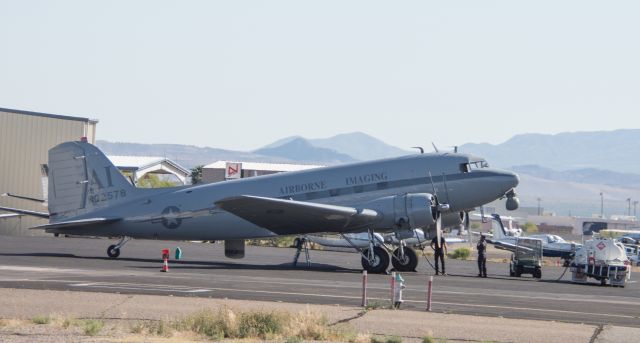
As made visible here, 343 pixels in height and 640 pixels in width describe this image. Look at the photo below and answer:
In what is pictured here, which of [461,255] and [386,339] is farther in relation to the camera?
[461,255]

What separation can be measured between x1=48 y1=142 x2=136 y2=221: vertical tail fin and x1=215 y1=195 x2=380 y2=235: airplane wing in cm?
606

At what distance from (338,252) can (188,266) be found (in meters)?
19.7

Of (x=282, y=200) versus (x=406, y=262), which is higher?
(x=282, y=200)

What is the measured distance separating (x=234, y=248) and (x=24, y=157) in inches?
1054

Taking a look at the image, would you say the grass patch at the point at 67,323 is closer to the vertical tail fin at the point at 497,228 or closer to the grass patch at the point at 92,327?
the grass patch at the point at 92,327

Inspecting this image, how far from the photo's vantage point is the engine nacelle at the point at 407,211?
1325 inches

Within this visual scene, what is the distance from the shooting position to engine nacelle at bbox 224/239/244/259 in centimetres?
3719

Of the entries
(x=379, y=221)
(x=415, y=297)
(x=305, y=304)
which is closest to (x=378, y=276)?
(x=379, y=221)

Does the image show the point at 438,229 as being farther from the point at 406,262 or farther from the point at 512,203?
the point at 512,203

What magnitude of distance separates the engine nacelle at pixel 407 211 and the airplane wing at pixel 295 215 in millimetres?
360

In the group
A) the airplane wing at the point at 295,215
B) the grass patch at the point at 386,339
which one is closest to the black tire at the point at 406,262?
the airplane wing at the point at 295,215

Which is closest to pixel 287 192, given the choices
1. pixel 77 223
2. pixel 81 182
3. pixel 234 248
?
pixel 234 248

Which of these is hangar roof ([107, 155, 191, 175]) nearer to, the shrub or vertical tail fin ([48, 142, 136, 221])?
vertical tail fin ([48, 142, 136, 221])

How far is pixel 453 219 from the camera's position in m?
36.8
